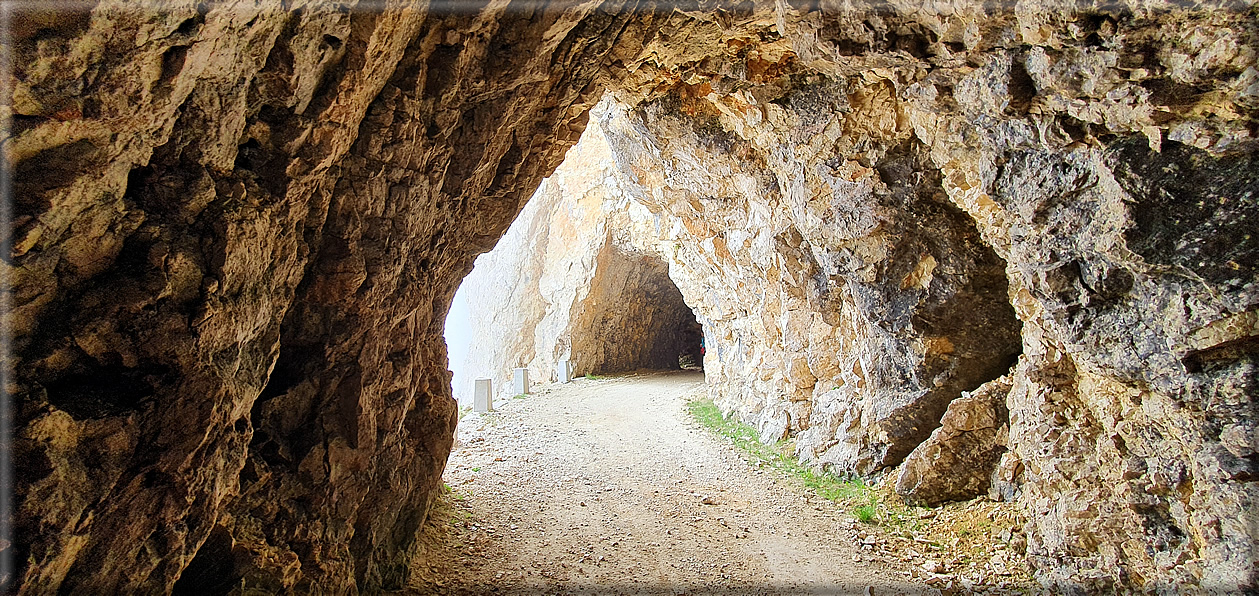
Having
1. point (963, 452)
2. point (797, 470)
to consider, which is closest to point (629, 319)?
point (797, 470)

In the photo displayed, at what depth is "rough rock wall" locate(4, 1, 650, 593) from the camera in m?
3.34

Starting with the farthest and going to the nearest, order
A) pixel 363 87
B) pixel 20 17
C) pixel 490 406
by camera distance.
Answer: pixel 490 406
pixel 363 87
pixel 20 17

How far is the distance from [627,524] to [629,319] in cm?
1725

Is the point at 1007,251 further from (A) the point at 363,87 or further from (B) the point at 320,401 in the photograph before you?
(B) the point at 320,401

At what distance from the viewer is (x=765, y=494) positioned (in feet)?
33.7

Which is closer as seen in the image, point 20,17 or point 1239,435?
point 20,17

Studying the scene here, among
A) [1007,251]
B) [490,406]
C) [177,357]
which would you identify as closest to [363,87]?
[177,357]

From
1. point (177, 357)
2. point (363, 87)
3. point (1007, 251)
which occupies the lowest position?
point (177, 357)

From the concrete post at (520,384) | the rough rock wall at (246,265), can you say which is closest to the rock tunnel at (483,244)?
the rough rock wall at (246,265)

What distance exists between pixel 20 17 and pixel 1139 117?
6942mm

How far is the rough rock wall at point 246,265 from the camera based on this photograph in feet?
11.0

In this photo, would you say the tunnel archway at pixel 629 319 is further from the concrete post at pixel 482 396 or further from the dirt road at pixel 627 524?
the dirt road at pixel 627 524

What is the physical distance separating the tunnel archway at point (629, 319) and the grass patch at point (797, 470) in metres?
8.22

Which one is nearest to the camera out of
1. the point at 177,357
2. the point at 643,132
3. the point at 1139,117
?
the point at 177,357
